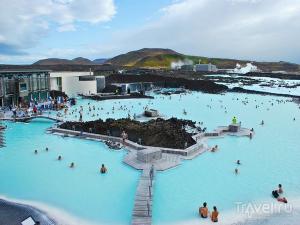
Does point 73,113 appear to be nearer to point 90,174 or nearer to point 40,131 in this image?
point 40,131

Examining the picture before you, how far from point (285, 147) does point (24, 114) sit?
77.2 feet

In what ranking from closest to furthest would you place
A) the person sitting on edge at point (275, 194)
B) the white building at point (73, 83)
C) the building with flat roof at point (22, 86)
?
the person sitting on edge at point (275, 194)
the building with flat roof at point (22, 86)
the white building at point (73, 83)

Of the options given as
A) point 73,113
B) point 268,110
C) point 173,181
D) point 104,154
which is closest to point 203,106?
point 268,110

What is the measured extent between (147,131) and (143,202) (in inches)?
398

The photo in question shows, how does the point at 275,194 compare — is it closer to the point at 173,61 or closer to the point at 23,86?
the point at 23,86

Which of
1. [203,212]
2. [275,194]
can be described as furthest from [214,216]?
[275,194]

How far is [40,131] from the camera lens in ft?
89.0

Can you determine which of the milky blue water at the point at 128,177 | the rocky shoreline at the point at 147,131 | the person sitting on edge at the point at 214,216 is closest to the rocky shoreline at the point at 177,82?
the rocky shoreline at the point at 147,131

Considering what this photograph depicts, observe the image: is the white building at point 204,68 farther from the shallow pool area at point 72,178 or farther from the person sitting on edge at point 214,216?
the person sitting on edge at point 214,216

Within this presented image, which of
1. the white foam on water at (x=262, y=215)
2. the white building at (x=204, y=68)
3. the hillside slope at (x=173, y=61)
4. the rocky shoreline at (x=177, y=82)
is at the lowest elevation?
the white foam on water at (x=262, y=215)

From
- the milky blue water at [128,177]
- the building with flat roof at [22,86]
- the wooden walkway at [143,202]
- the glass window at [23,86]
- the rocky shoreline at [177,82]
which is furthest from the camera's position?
the rocky shoreline at [177,82]

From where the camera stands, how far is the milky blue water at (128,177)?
43.9ft

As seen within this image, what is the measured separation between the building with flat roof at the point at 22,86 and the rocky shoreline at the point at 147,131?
43.4 feet

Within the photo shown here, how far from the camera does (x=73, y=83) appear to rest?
2002 inches
